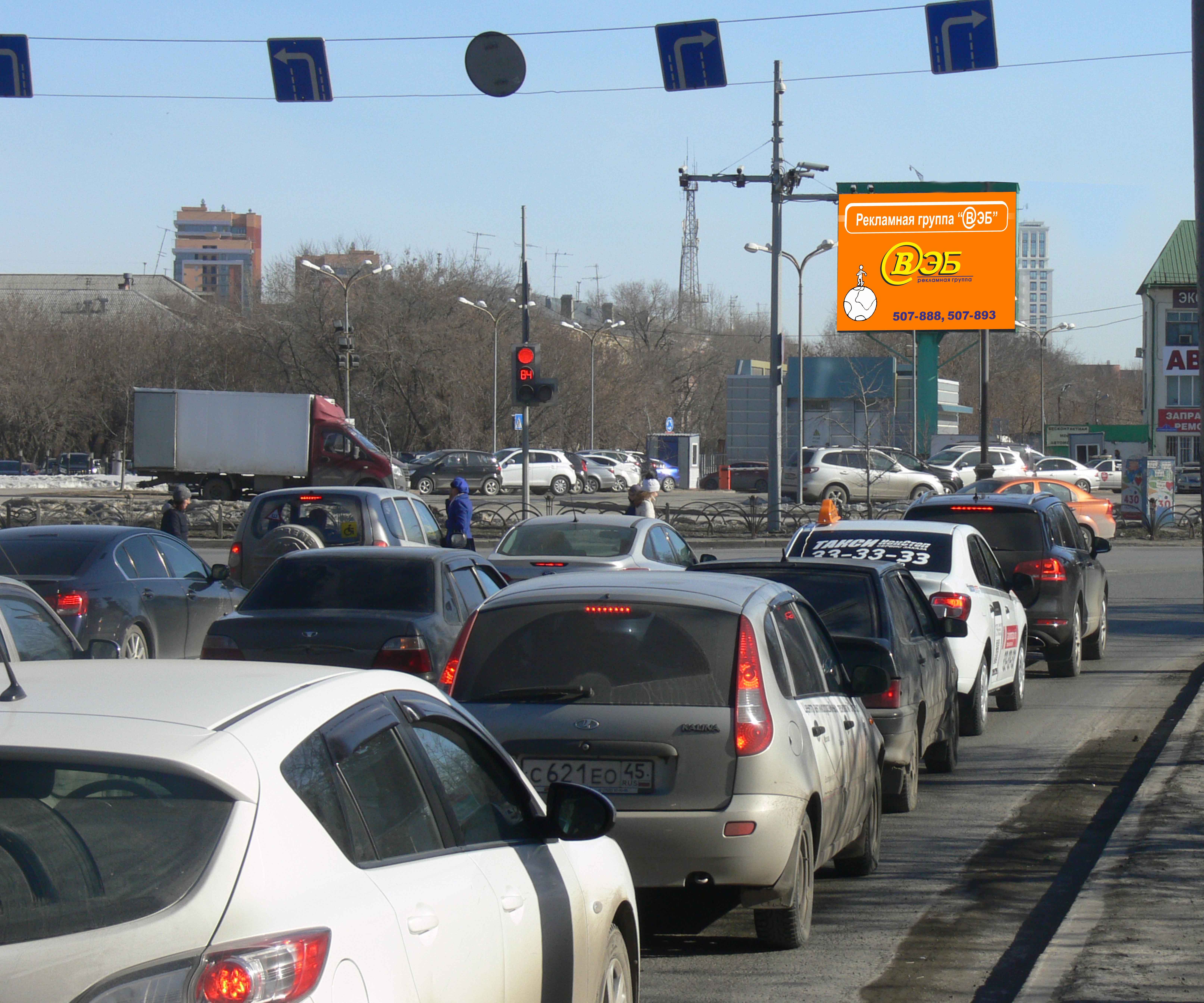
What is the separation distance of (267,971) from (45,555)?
1027 centimetres

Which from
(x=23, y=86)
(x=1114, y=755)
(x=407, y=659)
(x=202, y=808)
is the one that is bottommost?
(x=1114, y=755)

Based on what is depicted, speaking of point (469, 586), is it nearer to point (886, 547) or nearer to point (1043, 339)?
point (886, 547)

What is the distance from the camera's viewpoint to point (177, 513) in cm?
1900

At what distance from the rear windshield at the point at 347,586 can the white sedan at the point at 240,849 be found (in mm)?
6471

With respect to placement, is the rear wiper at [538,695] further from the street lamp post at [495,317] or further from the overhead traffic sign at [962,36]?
the street lamp post at [495,317]

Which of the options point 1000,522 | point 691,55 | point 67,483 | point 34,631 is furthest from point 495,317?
point 34,631

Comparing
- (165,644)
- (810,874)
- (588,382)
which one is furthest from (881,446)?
(810,874)

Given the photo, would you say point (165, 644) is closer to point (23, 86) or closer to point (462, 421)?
point (23, 86)

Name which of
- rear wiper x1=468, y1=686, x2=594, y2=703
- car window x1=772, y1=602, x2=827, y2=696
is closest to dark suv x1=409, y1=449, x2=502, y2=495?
car window x1=772, y1=602, x2=827, y2=696

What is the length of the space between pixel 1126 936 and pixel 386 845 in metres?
3.44

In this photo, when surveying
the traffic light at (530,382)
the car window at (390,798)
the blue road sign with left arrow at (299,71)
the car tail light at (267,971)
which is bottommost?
the car tail light at (267,971)

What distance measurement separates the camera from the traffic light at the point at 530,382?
68.4 feet

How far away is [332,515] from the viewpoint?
51.1 feet

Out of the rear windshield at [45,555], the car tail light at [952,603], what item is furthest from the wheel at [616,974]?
the rear windshield at [45,555]
